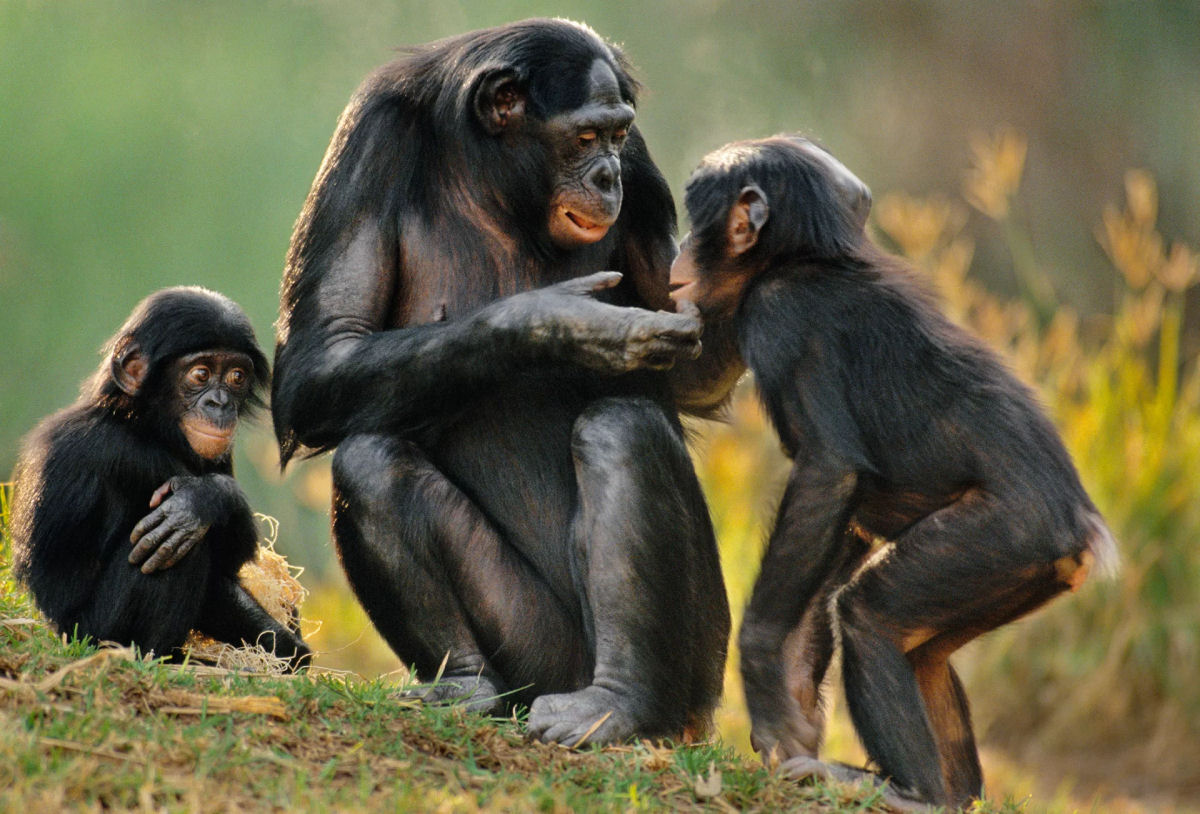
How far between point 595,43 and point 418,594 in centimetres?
201

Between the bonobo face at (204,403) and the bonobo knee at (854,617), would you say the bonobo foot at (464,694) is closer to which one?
the bonobo knee at (854,617)

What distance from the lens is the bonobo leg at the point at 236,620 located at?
17.4 feet

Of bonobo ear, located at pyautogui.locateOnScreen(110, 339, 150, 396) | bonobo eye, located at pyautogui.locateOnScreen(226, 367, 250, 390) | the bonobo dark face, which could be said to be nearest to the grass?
bonobo ear, located at pyautogui.locateOnScreen(110, 339, 150, 396)

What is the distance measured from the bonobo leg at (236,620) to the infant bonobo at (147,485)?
0.02 meters

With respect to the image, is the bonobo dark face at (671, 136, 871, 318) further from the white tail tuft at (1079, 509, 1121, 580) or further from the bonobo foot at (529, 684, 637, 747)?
the bonobo foot at (529, 684, 637, 747)

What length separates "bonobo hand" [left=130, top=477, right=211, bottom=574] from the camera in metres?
4.78

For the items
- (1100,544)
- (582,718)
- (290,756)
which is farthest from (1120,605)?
(290,756)

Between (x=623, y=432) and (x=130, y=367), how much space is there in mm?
1894

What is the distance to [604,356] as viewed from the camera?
432 cm

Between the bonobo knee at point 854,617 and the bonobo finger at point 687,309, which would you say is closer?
the bonobo knee at point 854,617

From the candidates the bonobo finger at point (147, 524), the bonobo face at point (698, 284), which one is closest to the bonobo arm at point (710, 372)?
the bonobo face at point (698, 284)

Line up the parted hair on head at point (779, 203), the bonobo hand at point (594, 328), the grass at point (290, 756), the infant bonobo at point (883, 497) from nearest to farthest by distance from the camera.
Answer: the grass at point (290, 756) → the infant bonobo at point (883, 497) → the bonobo hand at point (594, 328) → the parted hair on head at point (779, 203)

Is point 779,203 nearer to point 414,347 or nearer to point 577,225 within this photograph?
point 577,225

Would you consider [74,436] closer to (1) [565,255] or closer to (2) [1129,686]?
(1) [565,255]
